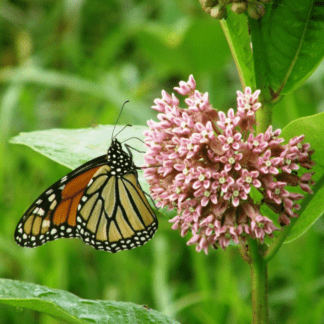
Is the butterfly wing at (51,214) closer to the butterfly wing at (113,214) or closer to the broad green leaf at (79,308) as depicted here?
the butterfly wing at (113,214)

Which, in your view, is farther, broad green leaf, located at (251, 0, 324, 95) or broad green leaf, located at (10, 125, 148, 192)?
broad green leaf, located at (10, 125, 148, 192)

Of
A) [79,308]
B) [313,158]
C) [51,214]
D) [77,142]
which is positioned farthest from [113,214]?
[313,158]

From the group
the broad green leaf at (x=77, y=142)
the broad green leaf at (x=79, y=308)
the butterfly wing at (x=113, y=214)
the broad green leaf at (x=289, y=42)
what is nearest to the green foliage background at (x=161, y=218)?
the butterfly wing at (x=113, y=214)

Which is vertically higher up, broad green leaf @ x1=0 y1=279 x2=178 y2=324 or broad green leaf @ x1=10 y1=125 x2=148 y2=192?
broad green leaf @ x1=10 y1=125 x2=148 y2=192

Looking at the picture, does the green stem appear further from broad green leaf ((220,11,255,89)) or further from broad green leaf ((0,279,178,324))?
broad green leaf ((220,11,255,89))

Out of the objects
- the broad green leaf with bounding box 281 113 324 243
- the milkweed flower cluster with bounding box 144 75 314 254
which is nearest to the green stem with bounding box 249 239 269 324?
the milkweed flower cluster with bounding box 144 75 314 254

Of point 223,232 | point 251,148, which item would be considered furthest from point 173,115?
point 223,232

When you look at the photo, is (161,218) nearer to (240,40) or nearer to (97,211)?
(97,211)

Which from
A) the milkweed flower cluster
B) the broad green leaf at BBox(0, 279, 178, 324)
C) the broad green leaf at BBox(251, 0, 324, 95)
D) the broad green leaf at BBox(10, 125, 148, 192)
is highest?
the broad green leaf at BBox(251, 0, 324, 95)
